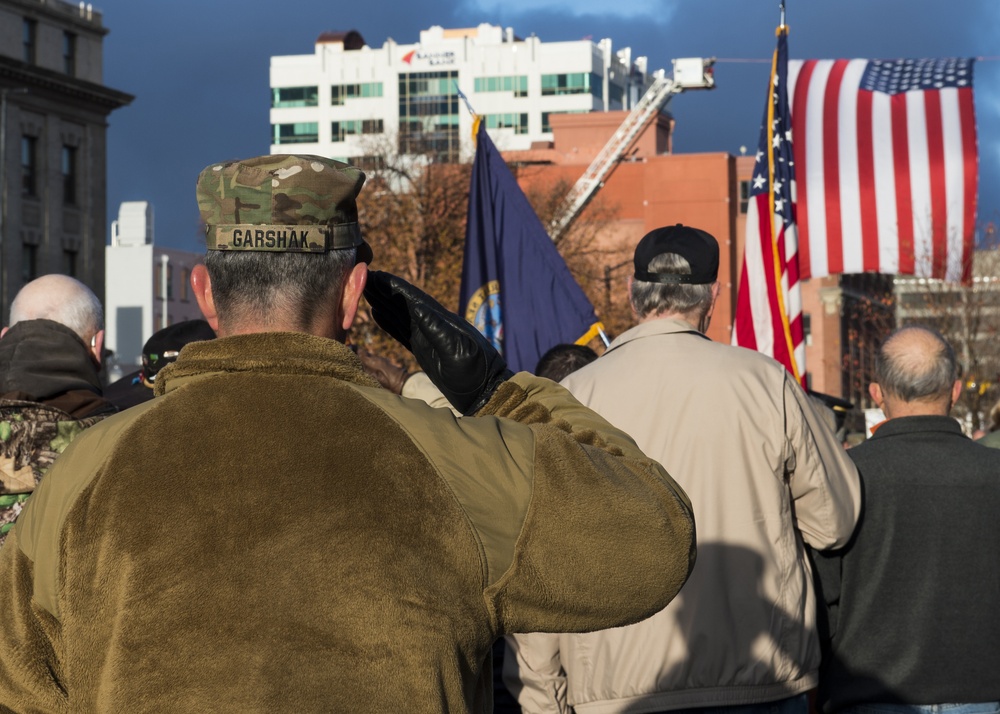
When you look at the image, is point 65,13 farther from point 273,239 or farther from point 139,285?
point 273,239

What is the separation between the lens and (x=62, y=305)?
4.96 metres

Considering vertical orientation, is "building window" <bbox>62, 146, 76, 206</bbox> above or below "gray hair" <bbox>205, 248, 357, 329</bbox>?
above

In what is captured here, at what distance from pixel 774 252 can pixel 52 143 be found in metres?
47.7

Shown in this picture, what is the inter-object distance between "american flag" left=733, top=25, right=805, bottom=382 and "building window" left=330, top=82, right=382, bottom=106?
106 metres

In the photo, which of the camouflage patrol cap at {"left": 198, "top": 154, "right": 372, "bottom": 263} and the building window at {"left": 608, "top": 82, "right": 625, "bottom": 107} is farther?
the building window at {"left": 608, "top": 82, "right": 625, "bottom": 107}

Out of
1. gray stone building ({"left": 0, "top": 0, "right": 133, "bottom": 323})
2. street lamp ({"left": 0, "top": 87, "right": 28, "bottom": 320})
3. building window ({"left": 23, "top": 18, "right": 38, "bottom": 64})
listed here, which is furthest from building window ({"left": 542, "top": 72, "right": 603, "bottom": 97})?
street lamp ({"left": 0, "top": 87, "right": 28, "bottom": 320})

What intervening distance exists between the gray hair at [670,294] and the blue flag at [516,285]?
16.3ft

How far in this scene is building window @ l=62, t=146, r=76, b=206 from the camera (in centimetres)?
5450

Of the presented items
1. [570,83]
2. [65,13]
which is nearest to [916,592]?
[65,13]

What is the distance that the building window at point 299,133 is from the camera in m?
116

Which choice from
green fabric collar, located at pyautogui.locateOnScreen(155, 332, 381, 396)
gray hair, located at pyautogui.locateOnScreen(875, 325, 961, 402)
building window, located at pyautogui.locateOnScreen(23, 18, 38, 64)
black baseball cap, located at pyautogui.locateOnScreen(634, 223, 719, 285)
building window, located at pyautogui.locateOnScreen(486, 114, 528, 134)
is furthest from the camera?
building window, located at pyautogui.locateOnScreen(486, 114, 528, 134)

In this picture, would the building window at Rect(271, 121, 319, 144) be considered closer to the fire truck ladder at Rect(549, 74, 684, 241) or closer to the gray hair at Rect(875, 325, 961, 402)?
the fire truck ladder at Rect(549, 74, 684, 241)

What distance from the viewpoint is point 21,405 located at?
429 cm

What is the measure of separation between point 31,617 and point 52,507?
176 millimetres
